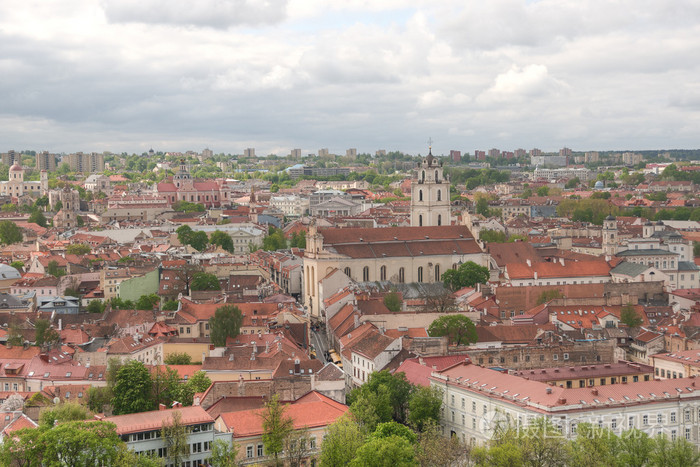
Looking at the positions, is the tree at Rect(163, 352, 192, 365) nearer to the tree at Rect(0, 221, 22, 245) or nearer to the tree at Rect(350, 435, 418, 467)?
the tree at Rect(350, 435, 418, 467)

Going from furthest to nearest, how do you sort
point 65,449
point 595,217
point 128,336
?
point 595,217 < point 128,336 < point 65,449

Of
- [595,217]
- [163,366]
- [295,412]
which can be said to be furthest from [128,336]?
[595,217]

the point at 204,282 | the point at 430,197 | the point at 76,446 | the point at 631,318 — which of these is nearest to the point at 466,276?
the point at 430,197

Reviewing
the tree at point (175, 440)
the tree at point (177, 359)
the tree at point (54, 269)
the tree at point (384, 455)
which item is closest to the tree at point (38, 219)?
the tree at point (54, 269)

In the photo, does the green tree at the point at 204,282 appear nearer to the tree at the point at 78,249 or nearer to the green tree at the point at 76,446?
the tree at the point at 78,249

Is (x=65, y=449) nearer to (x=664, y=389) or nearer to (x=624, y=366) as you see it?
(x=664, y=389)

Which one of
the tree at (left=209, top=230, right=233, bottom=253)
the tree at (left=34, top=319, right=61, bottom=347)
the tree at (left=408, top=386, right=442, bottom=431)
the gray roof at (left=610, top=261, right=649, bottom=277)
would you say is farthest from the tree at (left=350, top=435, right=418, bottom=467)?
the tree at (left=209, top=230, right=233, bottom=253)
